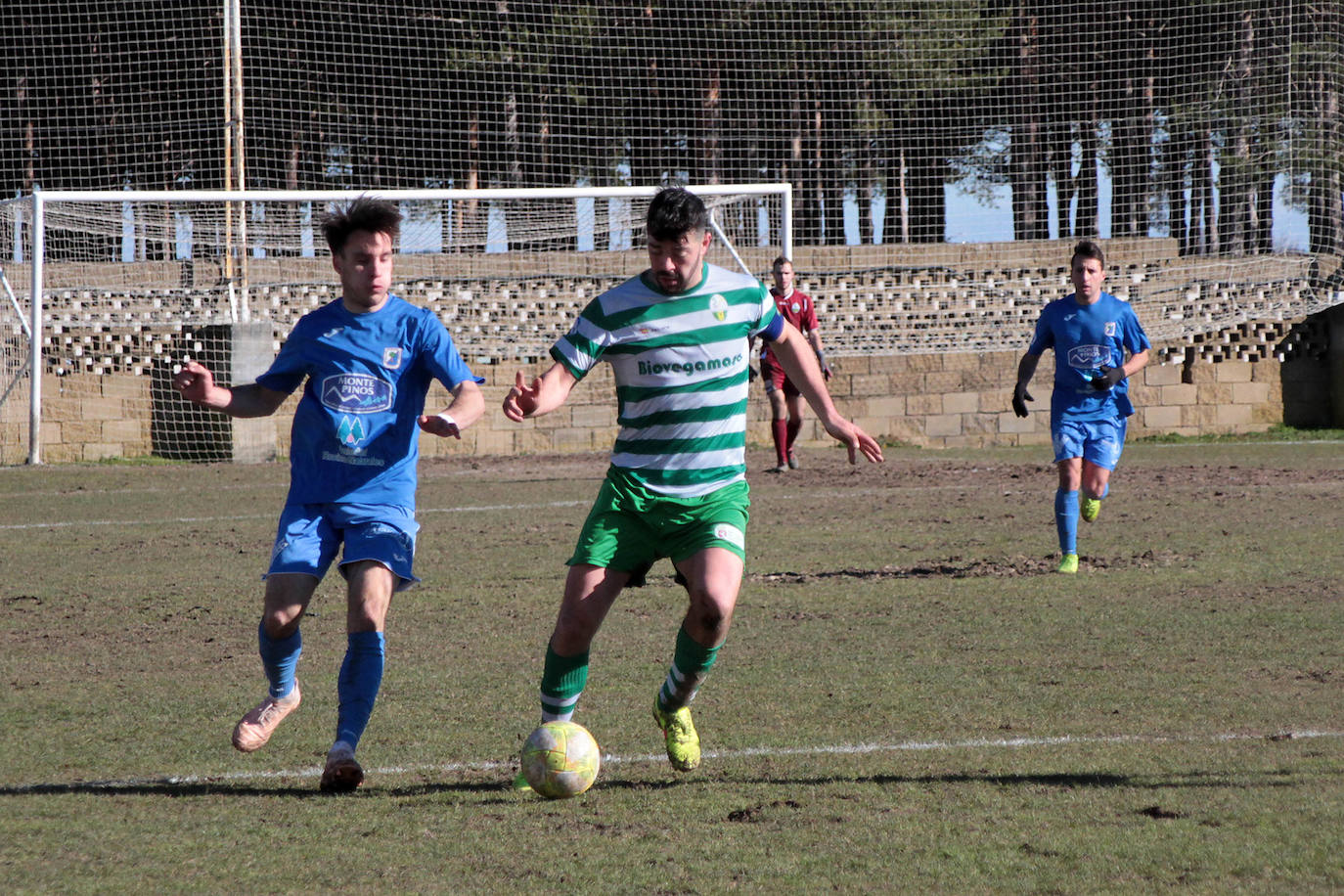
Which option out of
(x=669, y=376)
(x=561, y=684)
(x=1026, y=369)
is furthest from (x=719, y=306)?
(x=1026, y=369)

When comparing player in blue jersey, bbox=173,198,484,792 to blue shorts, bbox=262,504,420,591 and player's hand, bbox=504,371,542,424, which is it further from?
player's hand, bbox=504,371,542,424

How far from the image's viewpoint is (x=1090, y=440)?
8805mm

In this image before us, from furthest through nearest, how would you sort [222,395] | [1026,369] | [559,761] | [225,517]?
1. [225,517]
2. [1026,369]
3. [222,395]
4. [559,761]

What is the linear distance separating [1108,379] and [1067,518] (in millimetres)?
940

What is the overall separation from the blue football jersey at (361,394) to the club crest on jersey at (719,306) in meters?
0.81

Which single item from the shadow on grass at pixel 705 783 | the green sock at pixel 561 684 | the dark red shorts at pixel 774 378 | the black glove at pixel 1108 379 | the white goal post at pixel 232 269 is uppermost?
the white goal post at pixel 232 269

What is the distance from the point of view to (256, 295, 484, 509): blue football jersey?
4355 mm

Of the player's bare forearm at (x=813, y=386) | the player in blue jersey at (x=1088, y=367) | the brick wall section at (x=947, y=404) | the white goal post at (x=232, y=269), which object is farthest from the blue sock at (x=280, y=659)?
the brick wall section at (x=947, y=404)

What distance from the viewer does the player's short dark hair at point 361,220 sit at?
4336 mm

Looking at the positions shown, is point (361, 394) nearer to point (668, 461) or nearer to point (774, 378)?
point (668, 461)

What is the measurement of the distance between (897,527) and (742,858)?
24.8ft

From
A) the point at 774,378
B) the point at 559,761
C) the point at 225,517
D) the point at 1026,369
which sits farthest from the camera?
the point at 774,378

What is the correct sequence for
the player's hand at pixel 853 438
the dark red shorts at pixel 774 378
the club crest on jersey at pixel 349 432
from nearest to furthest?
the club crest on jersey at pixel 349 432, the player's hand at pixel 853 438, the dark red shorts at pixel 774 378

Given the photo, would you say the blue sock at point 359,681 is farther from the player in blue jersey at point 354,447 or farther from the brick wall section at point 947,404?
the brick wall section at point 947,404
